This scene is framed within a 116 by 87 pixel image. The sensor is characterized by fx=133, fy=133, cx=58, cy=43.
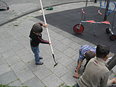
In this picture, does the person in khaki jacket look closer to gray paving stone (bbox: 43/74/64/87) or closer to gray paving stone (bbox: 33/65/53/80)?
gray paving stone (bbox: 43/74/64/87)

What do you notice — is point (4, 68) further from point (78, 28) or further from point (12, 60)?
point (78, 28)

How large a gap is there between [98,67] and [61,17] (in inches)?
285

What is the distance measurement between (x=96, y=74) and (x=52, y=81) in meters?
1.95

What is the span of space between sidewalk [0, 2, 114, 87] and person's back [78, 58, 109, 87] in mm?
1587

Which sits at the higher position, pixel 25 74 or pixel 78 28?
pixel 78 28

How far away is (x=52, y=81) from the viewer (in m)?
3.62

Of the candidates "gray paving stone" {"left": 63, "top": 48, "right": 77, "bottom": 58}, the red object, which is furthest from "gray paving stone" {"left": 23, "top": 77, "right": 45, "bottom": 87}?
the red object

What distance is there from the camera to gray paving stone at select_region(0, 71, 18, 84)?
11.9 feet

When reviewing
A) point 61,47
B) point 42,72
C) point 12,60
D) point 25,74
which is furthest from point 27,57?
point 61,47

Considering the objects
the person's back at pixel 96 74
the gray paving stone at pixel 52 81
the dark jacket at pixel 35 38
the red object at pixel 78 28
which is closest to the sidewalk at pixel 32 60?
the gray paving stone at pixel 52 81

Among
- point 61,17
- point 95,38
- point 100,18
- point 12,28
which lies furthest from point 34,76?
point 100,18

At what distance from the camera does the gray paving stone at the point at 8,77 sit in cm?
363

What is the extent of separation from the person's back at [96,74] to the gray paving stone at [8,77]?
2.35 m

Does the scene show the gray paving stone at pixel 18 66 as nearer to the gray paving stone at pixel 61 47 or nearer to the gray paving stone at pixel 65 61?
the gray paving stone at pixel 65 61
